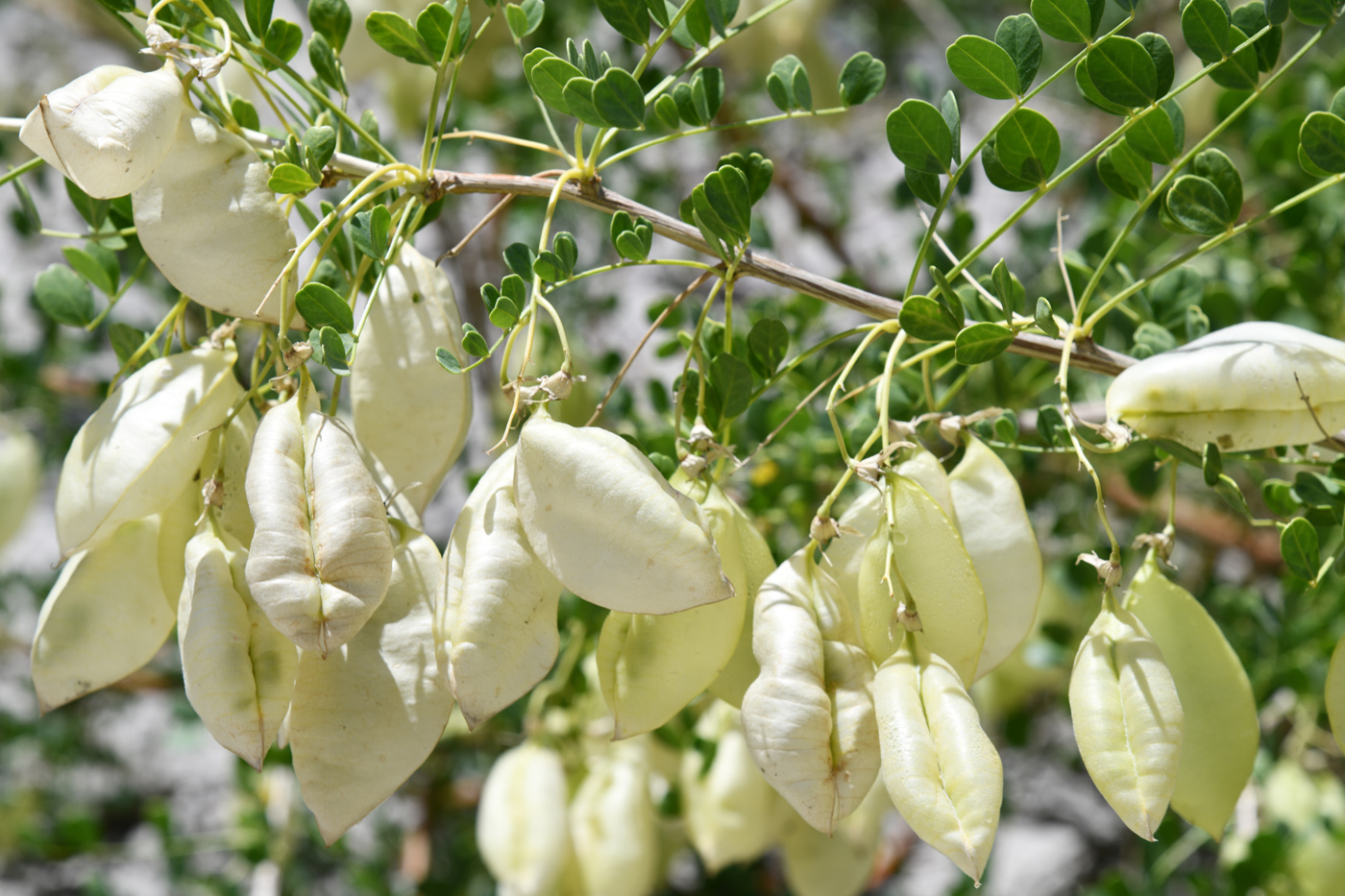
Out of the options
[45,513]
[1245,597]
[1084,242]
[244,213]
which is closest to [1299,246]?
[1084,242]

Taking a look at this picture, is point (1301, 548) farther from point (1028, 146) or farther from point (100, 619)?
point (100, 619)

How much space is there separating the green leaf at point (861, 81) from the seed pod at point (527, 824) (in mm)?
516

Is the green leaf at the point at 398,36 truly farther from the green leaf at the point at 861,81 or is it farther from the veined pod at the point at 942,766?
the veined pod at the point at 942,766

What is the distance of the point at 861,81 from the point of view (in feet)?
1.84

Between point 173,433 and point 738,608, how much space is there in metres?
0.25

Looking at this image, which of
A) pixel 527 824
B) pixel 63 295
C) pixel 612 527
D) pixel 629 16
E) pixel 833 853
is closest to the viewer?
pixel 612 527

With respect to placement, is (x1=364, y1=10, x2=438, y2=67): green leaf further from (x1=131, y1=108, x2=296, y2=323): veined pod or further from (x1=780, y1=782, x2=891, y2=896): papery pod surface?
(x1=780, y1=782, x2=891, y2=896): papery pod surface

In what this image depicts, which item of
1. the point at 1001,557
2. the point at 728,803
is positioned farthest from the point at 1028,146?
→ the point at 728,803

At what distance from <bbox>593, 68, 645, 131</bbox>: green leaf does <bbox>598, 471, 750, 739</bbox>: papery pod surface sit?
155 mm

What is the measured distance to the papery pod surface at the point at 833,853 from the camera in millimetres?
868

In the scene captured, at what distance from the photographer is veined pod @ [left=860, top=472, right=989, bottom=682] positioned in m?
0.42

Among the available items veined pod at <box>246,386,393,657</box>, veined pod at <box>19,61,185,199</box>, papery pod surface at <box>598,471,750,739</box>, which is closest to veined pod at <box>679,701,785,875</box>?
papery pod surface at <box>598,471,750,739</box>

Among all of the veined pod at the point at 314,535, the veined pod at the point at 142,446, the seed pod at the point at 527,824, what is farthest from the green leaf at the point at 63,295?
the seed pod at the point at 527,824

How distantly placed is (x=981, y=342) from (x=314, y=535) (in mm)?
275
